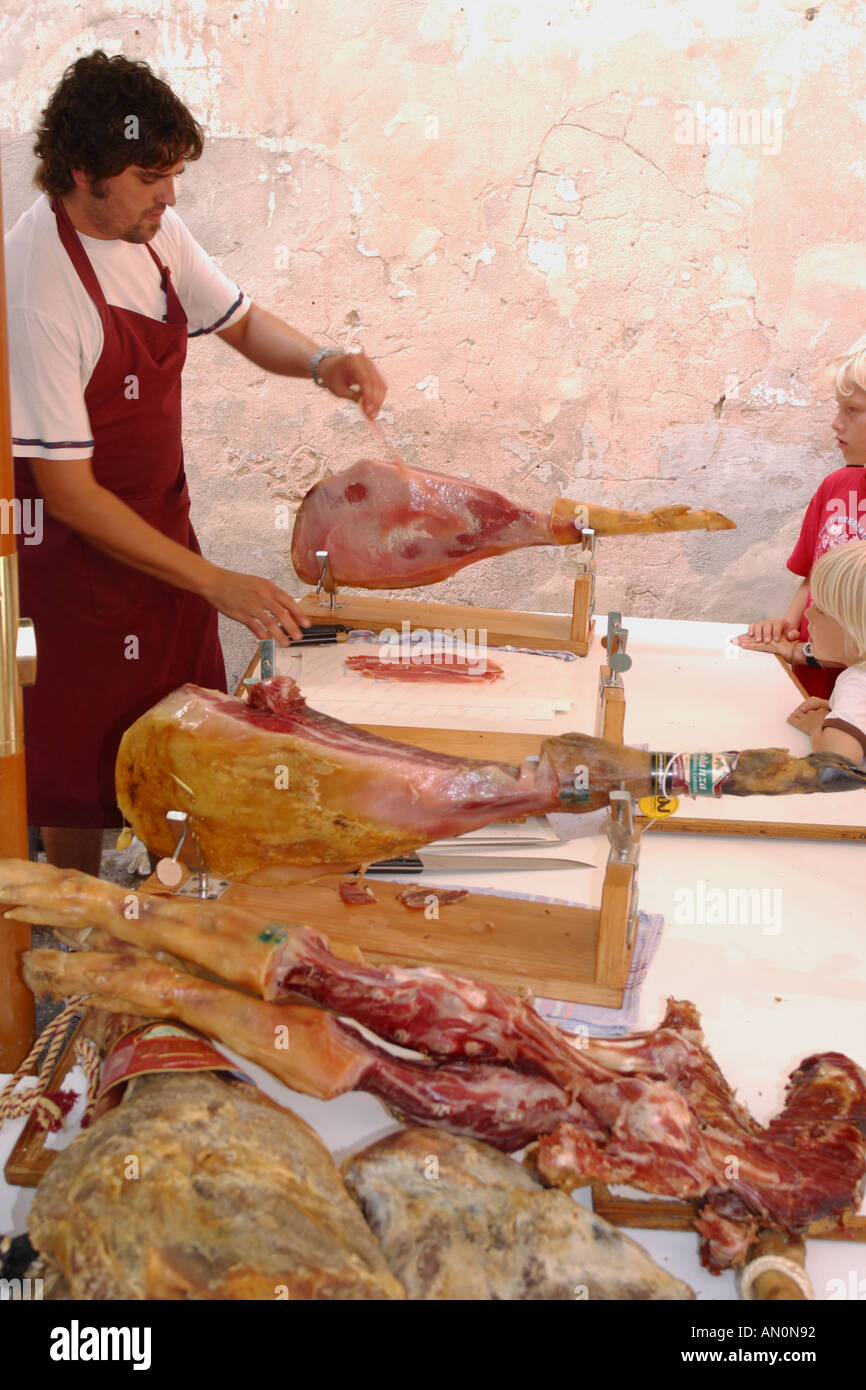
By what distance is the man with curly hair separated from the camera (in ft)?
7.57

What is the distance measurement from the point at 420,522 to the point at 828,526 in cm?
138

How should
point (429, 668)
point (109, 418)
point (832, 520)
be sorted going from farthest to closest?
point (832, 520)
point (429, 668)
point (109, 418)

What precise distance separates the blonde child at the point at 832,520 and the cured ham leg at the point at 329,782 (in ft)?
5.57

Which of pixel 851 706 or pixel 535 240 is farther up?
pixel 535 240

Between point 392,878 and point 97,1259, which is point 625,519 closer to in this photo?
point 392,878

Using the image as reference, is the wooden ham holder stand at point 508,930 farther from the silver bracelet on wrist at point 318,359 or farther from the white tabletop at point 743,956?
the silver bracelet on wrist at point 318,359

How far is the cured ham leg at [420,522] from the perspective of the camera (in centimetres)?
308

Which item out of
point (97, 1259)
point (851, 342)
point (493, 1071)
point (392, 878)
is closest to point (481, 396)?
point (851, 342)

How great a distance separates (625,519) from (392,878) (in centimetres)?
158

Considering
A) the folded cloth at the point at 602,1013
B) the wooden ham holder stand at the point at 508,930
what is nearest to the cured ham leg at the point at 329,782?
the wooden ham holder stand at the point at 508,930

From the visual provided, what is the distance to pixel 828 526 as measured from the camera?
3.56 meters

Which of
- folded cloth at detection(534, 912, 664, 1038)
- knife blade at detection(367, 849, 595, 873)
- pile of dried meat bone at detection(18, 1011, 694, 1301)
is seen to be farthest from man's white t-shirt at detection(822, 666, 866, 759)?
pile of dried meat bone at detection(18, 1011, 694, 1301)

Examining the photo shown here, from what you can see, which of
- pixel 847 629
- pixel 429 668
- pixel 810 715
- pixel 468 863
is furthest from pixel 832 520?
pixel 468 863

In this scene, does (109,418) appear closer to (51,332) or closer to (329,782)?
(51,332)
